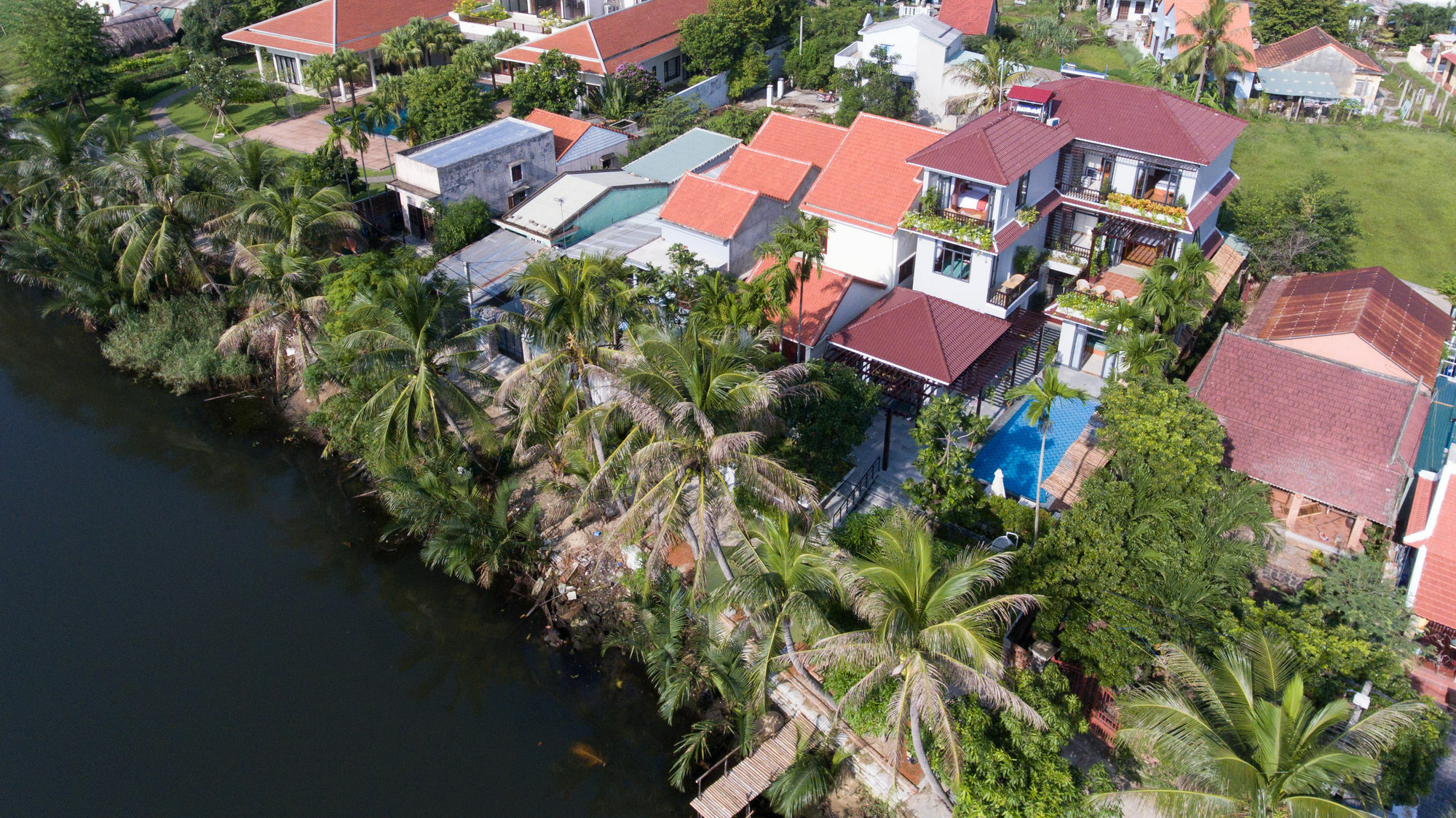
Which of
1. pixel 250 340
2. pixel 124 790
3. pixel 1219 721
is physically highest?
pixel 1219 721

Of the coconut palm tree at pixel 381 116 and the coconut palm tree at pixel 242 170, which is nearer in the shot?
the coconut palm tree at pixel 242 170

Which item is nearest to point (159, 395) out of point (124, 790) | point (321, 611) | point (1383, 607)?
point (321, 611)

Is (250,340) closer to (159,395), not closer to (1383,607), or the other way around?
(159,395)

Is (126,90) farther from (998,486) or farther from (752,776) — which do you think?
(752,776)

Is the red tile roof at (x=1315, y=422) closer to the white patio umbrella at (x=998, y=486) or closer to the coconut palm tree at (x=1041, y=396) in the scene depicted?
the coconut palm tree at (x=1041, y=396)

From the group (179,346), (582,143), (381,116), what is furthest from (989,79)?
(179,346)

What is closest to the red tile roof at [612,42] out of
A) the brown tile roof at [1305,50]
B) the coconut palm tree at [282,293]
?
the coconut palm tree at [282,293]

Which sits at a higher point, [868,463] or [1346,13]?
[1346,13]
